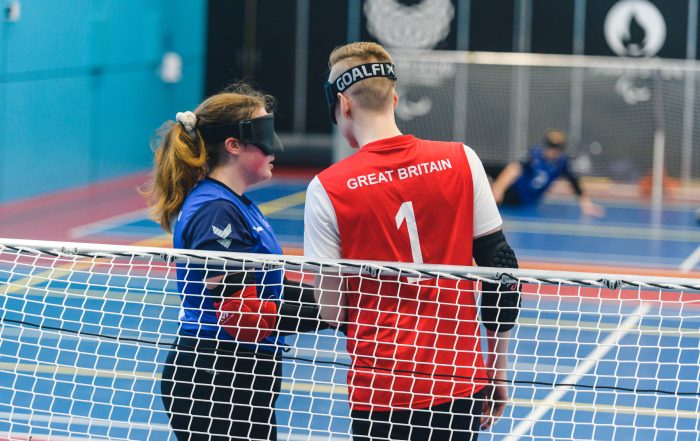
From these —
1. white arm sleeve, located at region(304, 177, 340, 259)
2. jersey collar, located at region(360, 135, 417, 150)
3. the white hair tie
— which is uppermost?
jersey collar, located at region(360, 135, 417, 150)

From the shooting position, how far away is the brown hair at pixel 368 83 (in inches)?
157

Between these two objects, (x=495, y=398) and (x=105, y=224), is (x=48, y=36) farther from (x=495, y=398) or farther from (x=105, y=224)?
(x=495, y=398)

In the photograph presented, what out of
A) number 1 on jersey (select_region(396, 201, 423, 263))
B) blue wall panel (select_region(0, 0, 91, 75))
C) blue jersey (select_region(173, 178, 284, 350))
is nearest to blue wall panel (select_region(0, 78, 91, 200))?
blue wall panel (select_region(0, 0, 91, 75))

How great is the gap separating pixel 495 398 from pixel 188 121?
1597 mm

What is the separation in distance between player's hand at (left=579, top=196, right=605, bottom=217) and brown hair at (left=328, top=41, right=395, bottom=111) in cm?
1466

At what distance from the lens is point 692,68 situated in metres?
21.3

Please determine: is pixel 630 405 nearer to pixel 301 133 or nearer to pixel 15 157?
pixel 15 157

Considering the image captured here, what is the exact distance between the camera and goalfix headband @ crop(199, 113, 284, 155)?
4.49 meters

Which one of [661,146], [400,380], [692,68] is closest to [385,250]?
[400,380]

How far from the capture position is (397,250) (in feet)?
13.1

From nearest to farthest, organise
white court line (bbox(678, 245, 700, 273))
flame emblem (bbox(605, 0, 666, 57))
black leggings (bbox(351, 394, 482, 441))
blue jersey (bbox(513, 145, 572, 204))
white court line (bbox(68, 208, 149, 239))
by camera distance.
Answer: black leggings (bbox(351, 394, 482, 441)) → white court line (bbox(678, 245, 700, 273)) → white court line (bbox(68, 208, 149, 239)) → blue jersey (bbox(513, 145, 572, 204)) → flame emblem (bbox(605, 0, 666, 57))

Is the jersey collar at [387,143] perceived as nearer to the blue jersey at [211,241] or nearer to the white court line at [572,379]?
the blue jersey at [211,241]

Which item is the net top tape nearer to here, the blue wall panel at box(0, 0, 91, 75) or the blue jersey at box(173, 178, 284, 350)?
the blue jersey at box(173, 178, 284, 350)

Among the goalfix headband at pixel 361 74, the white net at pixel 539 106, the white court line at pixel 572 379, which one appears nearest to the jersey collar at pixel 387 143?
the goalfix headband at pixel 361 74
